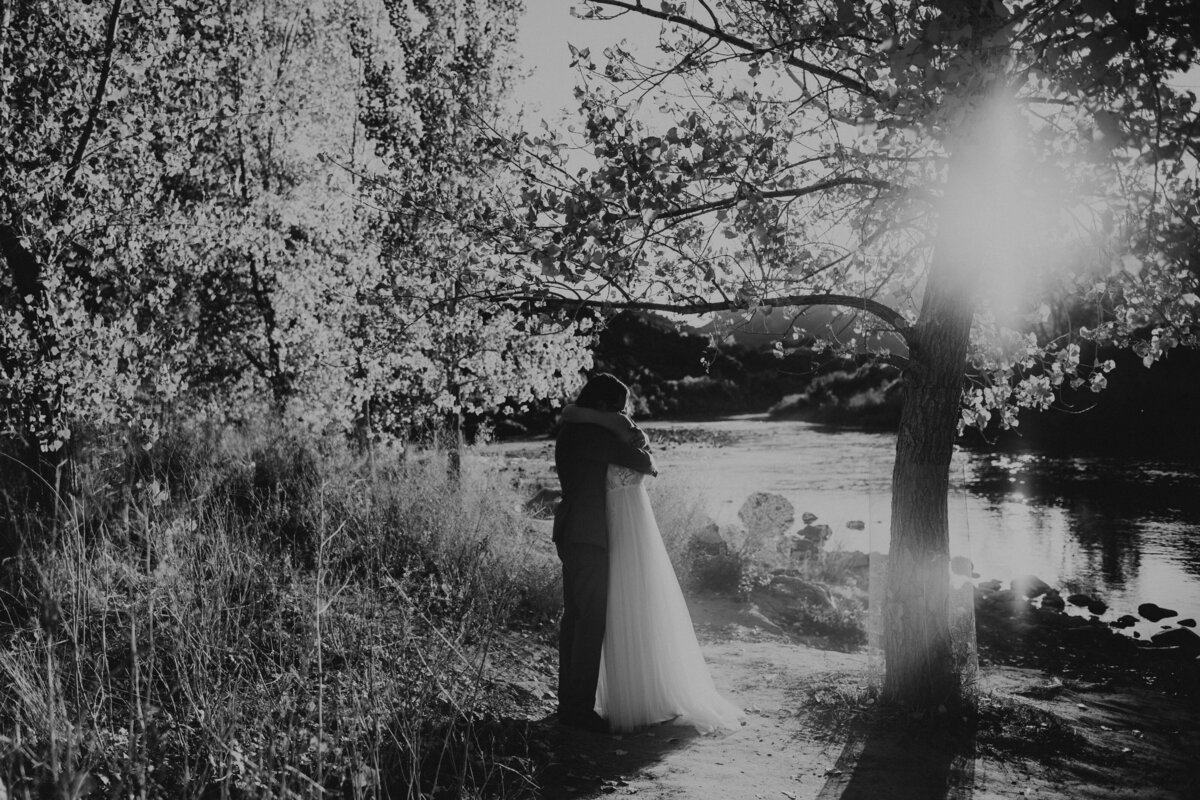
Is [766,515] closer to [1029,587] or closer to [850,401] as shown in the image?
[1029,587]

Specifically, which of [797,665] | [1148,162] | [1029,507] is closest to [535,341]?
[797,665]

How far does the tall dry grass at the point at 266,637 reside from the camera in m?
3.80

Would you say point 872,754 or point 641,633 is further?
point 641,633

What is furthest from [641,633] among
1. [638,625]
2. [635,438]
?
[635,438]

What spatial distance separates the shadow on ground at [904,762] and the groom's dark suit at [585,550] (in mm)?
1720

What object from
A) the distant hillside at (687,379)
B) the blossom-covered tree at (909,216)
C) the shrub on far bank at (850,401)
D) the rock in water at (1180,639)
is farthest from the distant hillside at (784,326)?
the distant hillside at (687,379)

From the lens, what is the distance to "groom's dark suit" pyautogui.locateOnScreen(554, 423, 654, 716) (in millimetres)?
5766

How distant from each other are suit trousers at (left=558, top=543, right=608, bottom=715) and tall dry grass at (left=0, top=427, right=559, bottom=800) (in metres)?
0.60

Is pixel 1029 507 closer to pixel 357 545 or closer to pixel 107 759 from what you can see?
pixel 357 545

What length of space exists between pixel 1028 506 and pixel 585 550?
1725 centimetres

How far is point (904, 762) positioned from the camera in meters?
5.50

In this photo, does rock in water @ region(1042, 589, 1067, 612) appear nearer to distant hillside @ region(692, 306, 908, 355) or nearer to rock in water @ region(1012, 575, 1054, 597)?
rock in water @ region(1012, 575, 1054, 597)

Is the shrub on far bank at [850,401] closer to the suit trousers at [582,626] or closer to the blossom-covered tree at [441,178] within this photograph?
the blossom-covered tree at [441,178]

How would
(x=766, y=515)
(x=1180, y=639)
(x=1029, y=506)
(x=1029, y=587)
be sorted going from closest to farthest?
(x=1180, y=639)
(x=1029, y=587)
(x=766, y=515)
(x=1029, y=506)
